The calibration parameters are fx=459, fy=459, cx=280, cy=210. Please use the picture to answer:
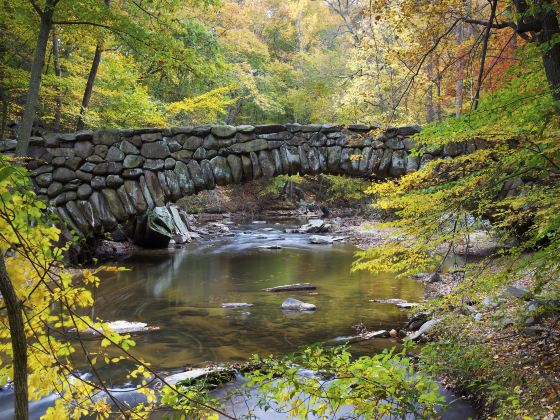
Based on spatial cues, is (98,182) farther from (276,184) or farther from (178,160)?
(276,184)

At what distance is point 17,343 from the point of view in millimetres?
1260

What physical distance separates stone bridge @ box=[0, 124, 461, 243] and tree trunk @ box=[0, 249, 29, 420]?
7162 millimetres

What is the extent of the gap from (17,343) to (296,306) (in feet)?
18.4

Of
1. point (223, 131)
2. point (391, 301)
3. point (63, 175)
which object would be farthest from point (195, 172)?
point (391, 301)

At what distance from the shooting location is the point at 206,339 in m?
5.44

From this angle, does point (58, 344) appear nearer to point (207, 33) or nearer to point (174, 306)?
point (174, 306)

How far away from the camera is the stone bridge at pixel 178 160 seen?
8.07 meters

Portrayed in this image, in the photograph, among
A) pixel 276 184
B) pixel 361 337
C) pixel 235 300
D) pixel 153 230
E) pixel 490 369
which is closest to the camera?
pixel 490 369

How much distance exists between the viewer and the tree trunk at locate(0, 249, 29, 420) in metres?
1.24

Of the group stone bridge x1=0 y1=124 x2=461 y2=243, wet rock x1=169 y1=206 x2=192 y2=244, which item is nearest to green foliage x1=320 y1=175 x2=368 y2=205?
wet rock x1=169 y1=206 x2=192 y2=244

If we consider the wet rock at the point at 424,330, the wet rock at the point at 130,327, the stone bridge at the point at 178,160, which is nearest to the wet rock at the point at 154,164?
the stone bridge at the point at 178,160

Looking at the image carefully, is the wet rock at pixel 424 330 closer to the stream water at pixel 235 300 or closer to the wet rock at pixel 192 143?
the stream water at pixel 235 300

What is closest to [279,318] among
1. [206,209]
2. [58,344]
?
[58,344]

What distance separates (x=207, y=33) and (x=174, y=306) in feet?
16.5
